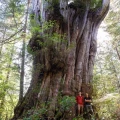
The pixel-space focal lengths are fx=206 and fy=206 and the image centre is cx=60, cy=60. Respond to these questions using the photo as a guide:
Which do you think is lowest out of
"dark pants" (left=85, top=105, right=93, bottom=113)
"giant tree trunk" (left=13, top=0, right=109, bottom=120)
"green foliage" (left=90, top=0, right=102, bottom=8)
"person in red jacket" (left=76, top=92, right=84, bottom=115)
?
"dark pants" (left=85, top=105, right=93, bottom=113)

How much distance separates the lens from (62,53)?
795 centimetres

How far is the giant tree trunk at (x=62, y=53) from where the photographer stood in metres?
7.76

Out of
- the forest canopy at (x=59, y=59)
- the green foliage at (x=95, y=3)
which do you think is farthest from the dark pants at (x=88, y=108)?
the green foliage at (x=95, y=3)

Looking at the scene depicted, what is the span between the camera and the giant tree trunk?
25.5 feet

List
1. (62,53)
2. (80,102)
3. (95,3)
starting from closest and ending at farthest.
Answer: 1. (80,102)
2. (62,53)
3. (95,3)

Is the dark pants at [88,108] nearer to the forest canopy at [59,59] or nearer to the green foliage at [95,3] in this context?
the forest canopy at [59,59]

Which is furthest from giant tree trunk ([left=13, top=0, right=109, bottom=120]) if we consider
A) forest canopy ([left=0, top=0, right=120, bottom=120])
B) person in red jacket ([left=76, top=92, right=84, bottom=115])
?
person in red jacket ([left=76, top=92, right=84, bottom=115])

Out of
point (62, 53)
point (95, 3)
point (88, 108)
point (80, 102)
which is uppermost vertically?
point (95, 3)

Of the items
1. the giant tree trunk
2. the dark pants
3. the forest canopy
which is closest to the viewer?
the forest canopy

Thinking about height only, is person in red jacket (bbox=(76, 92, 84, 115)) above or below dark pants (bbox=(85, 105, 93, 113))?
above

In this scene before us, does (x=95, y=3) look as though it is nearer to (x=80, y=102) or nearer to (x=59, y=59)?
(x=59, y=59)

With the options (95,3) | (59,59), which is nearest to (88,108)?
(59,59)

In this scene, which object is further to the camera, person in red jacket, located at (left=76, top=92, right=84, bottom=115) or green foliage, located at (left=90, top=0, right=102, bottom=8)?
green foliage, located at (left=90, top=0, right=102, bottom=8)

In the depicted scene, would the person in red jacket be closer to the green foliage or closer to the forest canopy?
the forest canopy
